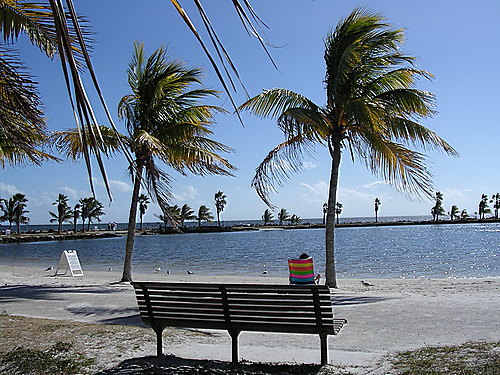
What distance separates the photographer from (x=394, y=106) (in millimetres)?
11961

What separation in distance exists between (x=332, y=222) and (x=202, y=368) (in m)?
7.98

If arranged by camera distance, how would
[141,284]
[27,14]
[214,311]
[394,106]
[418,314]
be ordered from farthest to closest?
[394,106]
[418,314]
[141,284]
[214,311]
[27,14]

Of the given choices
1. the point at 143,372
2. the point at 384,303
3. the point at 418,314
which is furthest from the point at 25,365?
the point at 384,303

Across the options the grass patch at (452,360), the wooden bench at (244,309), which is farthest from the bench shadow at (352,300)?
the wooden bench at (244,309)

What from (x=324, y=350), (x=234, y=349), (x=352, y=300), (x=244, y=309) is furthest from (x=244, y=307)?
(x=352, y=300)

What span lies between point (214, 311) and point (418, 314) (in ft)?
14.0

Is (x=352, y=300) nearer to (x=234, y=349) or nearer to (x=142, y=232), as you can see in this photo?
(x=234, y=349)

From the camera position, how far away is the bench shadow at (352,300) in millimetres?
9953

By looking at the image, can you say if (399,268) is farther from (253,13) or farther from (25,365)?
(253,13)

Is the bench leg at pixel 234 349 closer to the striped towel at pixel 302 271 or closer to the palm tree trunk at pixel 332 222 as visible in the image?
the striped towel at pixel 302 271

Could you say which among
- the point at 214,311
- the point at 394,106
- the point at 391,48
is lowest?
the point at 214,311

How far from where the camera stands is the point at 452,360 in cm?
523

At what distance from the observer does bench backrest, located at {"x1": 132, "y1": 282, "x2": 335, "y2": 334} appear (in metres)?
5.30

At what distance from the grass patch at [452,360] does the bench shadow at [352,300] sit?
403 centimetres
